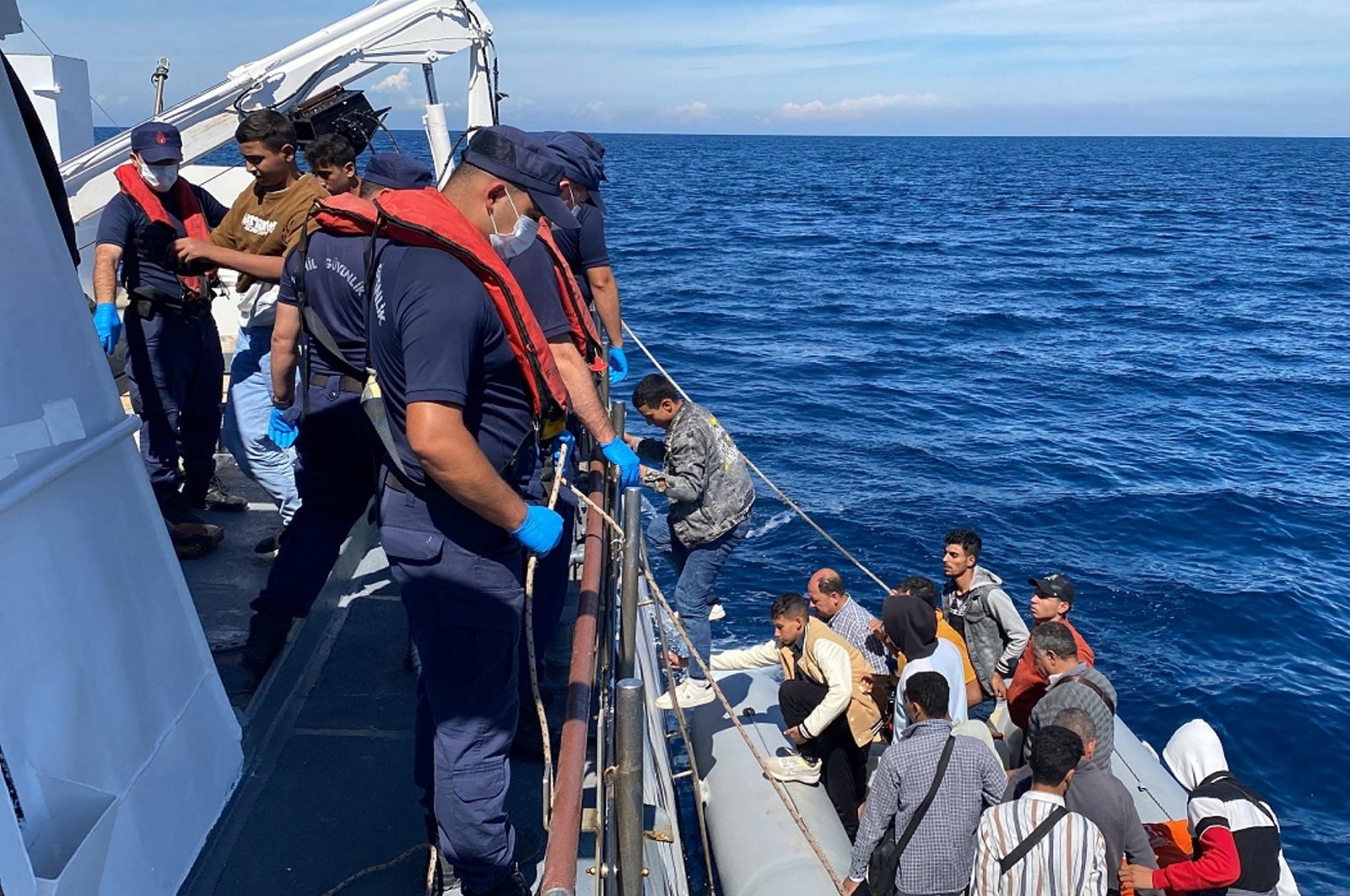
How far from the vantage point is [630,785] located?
2109 mm

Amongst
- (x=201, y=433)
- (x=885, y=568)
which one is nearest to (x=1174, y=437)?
(x=885, y=568)

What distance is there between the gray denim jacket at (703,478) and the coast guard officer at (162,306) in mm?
2180

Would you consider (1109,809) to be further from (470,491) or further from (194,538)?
(194,538)

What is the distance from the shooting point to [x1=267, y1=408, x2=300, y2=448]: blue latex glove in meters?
4.08

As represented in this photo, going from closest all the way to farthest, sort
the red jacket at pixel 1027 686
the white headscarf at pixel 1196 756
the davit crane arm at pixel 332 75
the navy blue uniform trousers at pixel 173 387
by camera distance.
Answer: the navy blue uniform trousers at pixel 173 387
the white headscarf at pixel 1196 756
the red jacket at pixel 1027 686
the davit crane arm at pixel 332 75

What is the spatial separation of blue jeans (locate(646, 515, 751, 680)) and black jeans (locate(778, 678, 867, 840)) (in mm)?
569

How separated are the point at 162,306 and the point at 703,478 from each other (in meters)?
2.63

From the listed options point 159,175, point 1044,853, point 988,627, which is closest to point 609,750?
point 1044,853

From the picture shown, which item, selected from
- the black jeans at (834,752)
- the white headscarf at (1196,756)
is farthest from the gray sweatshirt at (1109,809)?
the black jeans at (834,752)

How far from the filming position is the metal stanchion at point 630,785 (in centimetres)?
210

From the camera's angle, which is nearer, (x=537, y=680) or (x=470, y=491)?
(x=470, y=491)

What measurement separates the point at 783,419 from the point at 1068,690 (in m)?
13.7

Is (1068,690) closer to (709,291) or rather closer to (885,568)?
(885,568)

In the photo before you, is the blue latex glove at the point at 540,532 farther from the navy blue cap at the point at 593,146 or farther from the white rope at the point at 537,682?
the navy blue cap at the point at 593,146
